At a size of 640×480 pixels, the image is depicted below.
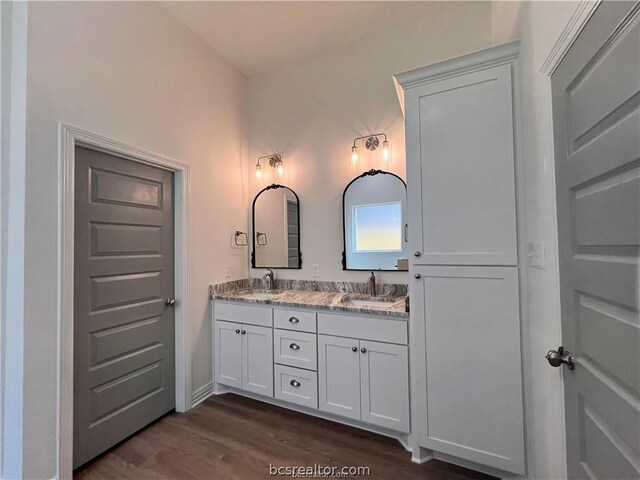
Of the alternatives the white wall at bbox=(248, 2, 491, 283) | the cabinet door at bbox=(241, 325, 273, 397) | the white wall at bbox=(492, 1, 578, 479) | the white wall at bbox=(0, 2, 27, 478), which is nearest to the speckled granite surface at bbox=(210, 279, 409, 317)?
the white wall at bbox=(248, 2, 491, 283)

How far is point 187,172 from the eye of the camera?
2.45m

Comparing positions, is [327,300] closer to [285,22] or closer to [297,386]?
[297,386]

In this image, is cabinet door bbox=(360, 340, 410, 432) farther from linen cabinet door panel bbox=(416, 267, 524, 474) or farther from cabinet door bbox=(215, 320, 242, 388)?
cabinet door bbox=(215, 320, 242, 388)

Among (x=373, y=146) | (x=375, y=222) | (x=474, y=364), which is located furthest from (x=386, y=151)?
(x=474, y=364)

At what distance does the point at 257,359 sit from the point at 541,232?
2.17 meters

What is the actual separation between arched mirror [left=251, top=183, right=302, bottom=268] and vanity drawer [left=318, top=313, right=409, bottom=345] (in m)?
0.87

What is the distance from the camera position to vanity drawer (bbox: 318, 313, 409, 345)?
192 centimetres

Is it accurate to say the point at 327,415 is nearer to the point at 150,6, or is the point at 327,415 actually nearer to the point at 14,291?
the point at 14,291

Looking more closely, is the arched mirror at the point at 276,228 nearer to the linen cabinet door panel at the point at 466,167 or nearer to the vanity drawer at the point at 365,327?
the vanity drawer at the point at 365,327

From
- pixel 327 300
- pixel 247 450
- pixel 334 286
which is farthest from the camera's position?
pixel 334 286

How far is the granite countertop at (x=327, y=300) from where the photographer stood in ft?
6.64

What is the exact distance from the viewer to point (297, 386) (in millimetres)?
2270

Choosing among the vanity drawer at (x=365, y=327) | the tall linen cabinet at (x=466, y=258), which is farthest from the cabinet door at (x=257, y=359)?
the tall linen cabinet at (x=466, y=258)

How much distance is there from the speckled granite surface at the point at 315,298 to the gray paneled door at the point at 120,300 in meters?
0.57
